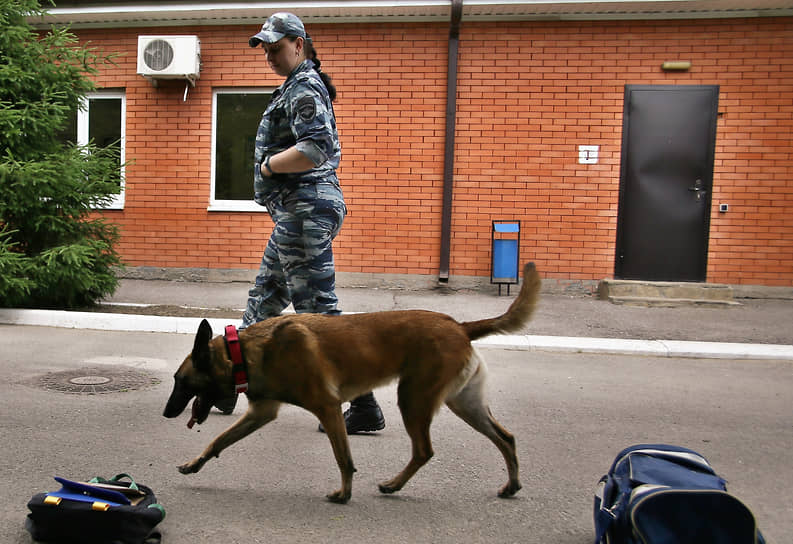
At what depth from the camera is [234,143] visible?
35.5ft

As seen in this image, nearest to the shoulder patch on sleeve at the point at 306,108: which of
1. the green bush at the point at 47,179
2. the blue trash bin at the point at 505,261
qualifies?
the green bush at the point at 47,179

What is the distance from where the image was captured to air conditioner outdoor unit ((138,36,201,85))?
1012cm

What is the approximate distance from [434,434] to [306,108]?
217cm

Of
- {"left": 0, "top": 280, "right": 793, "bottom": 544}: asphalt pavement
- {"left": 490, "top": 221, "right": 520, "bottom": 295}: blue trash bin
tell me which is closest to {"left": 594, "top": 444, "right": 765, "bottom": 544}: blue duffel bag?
{"left": 0, "top": 280, "right": 793, "bottom": 544}: asphalt pavement

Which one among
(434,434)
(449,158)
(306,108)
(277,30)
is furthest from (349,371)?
(449,158)

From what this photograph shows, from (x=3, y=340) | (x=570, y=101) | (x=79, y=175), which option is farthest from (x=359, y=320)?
(x=570, y=101)

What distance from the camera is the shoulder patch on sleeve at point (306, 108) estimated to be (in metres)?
3.60

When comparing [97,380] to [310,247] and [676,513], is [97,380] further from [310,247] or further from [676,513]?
[676,513]

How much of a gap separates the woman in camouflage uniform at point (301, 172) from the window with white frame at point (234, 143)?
7.03 metres

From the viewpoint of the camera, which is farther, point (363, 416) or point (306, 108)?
point (363, 416)

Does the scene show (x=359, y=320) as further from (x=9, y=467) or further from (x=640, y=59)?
(x=640, y=59)

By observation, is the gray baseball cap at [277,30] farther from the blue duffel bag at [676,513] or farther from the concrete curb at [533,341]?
the concrete curb at [533,341]

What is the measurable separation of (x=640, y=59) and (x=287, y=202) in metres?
8.02

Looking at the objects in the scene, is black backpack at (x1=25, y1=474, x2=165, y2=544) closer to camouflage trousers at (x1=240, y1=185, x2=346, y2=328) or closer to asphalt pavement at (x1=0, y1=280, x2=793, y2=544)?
asphalt pavement at (x1=0, y1=280, x2=793, y2=544)
